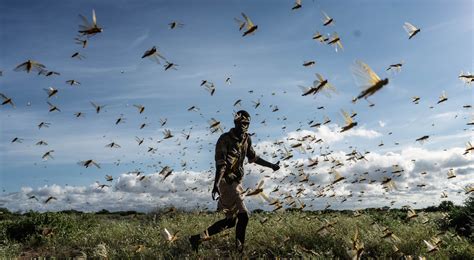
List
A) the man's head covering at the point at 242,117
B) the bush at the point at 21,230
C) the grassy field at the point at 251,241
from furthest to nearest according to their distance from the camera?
the bush at the point at 21,230 < the grassy field at the point at 251,241 < the man's head covering at the point at 242,117

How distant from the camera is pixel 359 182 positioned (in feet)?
38.3

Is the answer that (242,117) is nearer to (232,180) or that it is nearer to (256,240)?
(232,180)

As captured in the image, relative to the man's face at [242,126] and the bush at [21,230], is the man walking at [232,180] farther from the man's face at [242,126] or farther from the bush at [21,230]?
the bush at [21,230]

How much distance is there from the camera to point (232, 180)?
7973mm

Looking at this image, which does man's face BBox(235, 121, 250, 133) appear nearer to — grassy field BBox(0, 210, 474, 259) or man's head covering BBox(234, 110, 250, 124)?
man's head covering BBox(234, 110, 250, 124)

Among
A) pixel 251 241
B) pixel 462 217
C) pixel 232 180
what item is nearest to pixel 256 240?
pixel 251 241

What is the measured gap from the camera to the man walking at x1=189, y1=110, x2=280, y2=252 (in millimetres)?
7867

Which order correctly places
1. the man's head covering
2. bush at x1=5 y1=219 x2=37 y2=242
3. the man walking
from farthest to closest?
bush at x1=5 y1=219 x2=37 y2=242 → the man's head covering → the man walking

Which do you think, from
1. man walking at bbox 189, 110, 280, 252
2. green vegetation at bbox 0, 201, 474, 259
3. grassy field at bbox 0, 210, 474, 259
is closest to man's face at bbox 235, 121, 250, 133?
man walking at bbox 189, 110, 280, 252

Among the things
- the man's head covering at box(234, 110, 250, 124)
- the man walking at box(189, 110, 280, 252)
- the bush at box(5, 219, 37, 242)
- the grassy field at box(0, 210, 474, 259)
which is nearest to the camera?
the man walking at box(189, 110, 280, 252)

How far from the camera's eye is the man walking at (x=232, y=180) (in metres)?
7.87

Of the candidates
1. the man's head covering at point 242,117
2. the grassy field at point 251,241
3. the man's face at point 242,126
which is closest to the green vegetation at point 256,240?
the grassy field at point 251,241

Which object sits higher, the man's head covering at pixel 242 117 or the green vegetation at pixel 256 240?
the man's head covering at pixel 242 117

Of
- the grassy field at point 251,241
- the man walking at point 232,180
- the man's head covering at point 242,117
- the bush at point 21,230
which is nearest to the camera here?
the man walking at point 232,180
